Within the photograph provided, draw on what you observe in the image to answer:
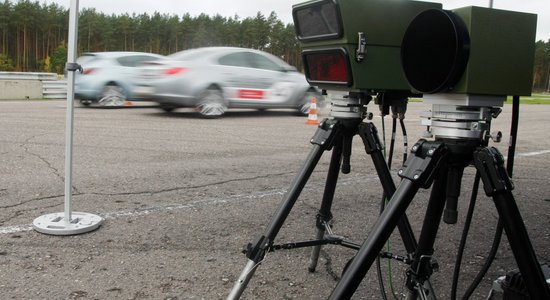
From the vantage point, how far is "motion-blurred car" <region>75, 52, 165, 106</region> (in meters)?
13.1

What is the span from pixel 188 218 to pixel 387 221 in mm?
2593

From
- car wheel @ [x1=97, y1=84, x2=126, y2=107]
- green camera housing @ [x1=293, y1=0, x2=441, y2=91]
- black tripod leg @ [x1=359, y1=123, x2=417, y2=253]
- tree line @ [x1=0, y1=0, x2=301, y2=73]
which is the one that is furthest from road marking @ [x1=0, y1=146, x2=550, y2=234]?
tree line @ [x1=0, y1=0, x2=301, y2=73]

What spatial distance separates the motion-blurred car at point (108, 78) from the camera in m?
13.1

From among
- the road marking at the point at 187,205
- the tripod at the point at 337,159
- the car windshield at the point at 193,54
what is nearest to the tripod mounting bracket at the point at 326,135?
the tripod at the point at 337,159

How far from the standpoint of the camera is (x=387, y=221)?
1333mm

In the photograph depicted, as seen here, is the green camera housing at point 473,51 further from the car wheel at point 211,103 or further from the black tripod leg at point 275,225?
the car wheel at point 211,103

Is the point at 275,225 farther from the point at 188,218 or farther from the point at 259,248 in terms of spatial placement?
the point at 188,218

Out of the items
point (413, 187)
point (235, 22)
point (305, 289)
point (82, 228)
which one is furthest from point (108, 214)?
point (235, 22)

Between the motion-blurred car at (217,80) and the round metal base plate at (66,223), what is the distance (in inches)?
302

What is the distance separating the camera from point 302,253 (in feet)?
10.1

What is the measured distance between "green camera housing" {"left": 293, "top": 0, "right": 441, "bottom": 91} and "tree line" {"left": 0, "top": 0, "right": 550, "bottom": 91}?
62358 millimetres

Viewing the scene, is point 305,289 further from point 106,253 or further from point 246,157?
point 246,157

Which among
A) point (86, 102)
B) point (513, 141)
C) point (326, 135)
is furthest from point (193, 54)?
point (513, 141)

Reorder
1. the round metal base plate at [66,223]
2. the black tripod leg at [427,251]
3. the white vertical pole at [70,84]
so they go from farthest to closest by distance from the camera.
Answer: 1. the round metal base plate at [66,223]
2. the white vertical pole at [70,84]
3. the black tripod leg at [427,251]
